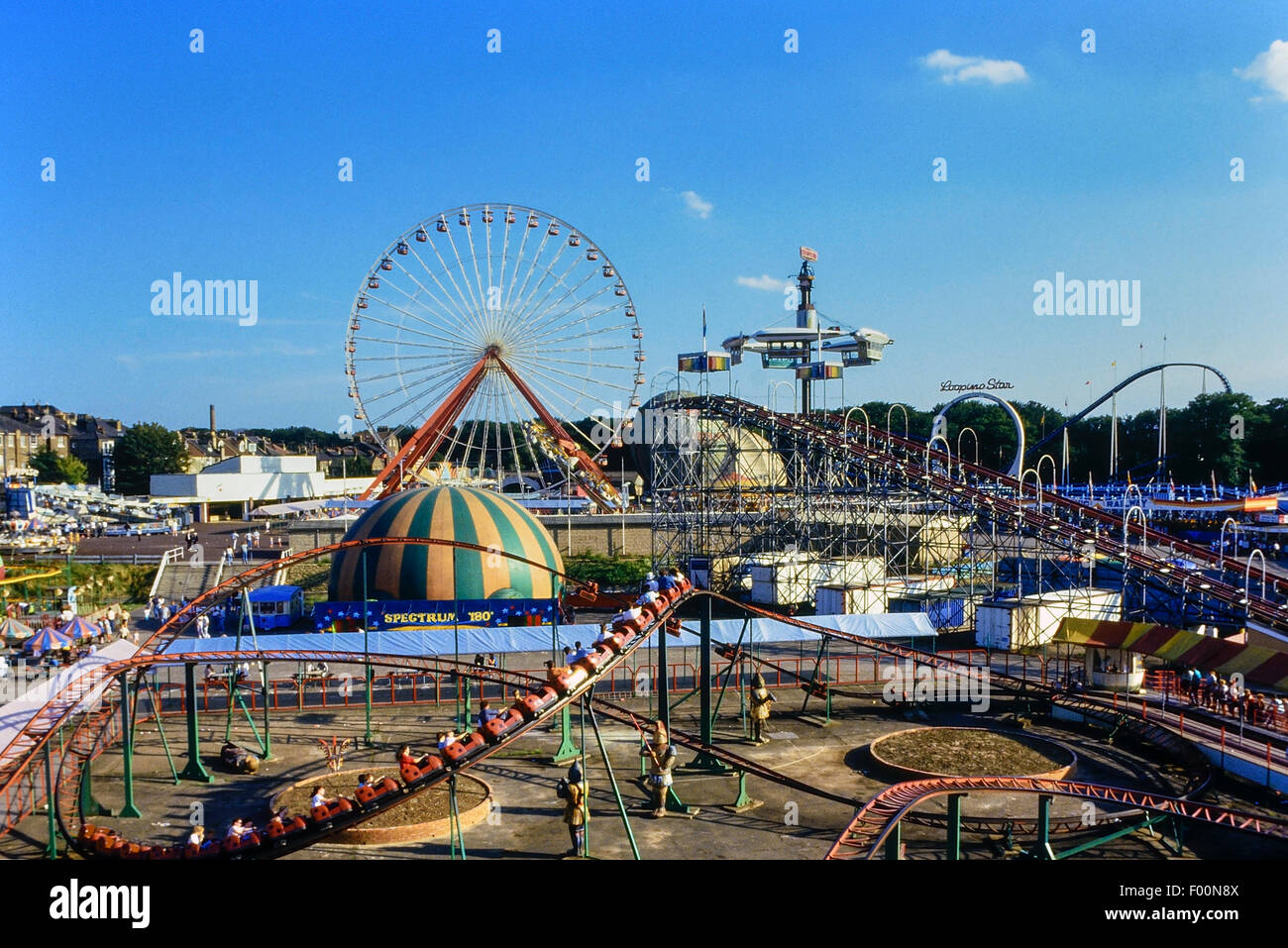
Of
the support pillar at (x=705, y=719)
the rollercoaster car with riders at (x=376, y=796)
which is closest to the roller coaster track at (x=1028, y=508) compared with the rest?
the support pillar at (x=705, y=719)

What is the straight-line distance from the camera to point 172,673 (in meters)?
25.0

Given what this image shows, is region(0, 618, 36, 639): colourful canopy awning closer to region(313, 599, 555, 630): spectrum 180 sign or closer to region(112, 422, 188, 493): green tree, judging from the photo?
region(313, 599, 555, 630): spectrum 180 sign

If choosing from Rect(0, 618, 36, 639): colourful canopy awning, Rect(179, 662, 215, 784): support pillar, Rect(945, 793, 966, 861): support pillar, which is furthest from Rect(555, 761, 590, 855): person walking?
Rect(0, 618, 36, 639): colourful canopy awning

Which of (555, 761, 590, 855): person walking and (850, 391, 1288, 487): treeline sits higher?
(850, 391, 1288, 487): treeline

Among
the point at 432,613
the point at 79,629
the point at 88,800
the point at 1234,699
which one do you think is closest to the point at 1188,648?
the point at 1234,699

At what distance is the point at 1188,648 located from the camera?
1923 centimetres

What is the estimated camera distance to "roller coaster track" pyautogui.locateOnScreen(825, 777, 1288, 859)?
1057cm

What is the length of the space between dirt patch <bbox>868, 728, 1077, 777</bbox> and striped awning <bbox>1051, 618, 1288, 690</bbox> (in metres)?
3.31

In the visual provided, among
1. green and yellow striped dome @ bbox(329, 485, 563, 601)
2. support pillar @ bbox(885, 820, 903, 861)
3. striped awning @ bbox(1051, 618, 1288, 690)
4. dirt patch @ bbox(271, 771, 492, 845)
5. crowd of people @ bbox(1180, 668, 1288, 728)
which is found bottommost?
dirt patch @ bbox(271, 771, 492, 845)

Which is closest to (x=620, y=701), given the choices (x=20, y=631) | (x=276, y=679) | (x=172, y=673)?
(x=276, y=679)

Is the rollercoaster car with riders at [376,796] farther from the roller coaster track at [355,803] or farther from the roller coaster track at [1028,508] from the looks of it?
the roller coaster track at [1028,508]

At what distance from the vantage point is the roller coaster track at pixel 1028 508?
91.9ft

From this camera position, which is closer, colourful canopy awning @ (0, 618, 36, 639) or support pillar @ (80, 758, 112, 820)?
support pillar @ (80, 758, 112, 820)

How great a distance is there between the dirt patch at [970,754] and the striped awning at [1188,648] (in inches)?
130
